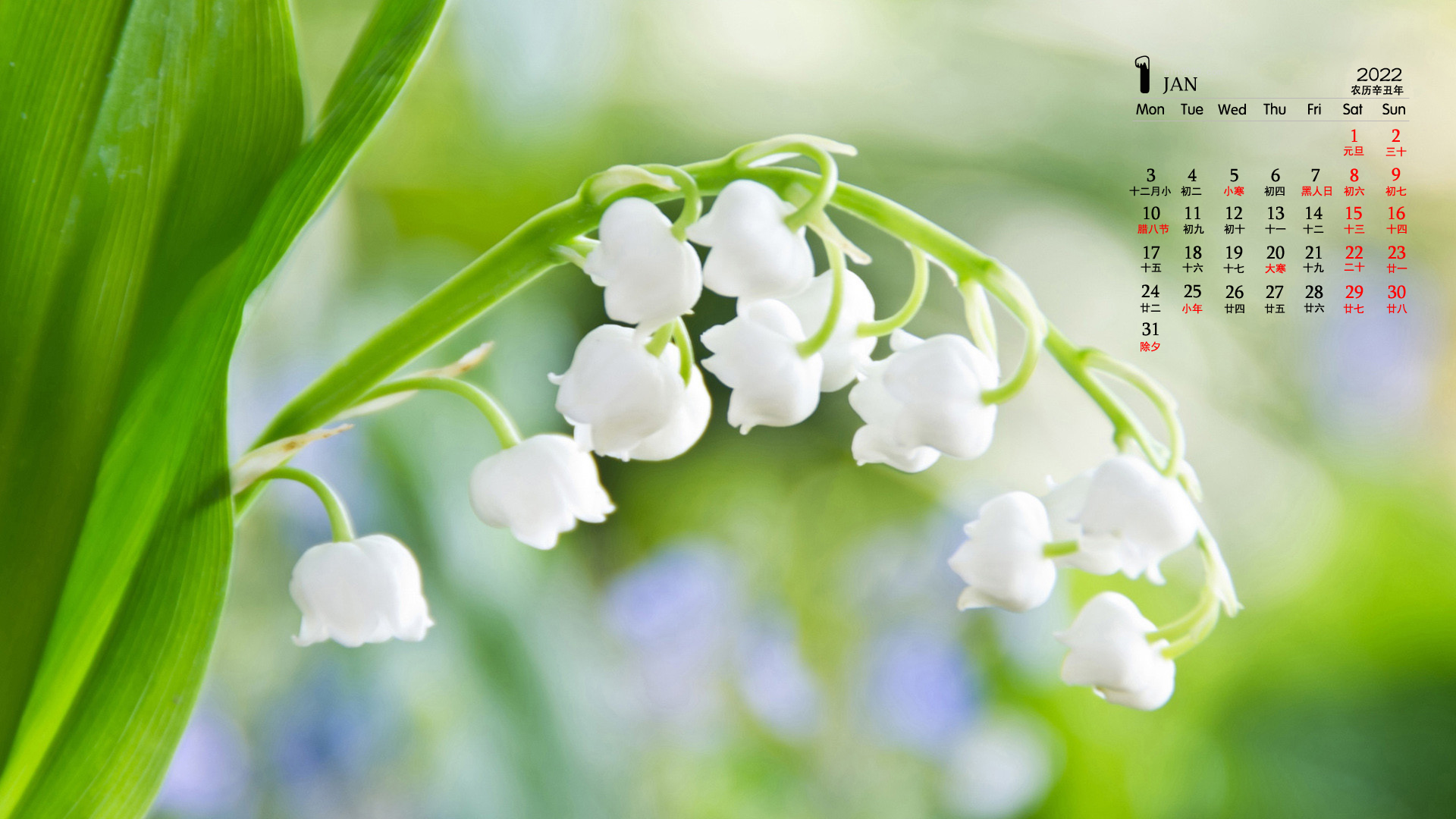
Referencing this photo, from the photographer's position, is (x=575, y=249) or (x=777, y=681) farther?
(x=777, y=681)

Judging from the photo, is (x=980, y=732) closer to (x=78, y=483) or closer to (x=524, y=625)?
(x=524, y=625)

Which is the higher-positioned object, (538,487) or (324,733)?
(538,487)

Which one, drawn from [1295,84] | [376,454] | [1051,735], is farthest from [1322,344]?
[376,454]

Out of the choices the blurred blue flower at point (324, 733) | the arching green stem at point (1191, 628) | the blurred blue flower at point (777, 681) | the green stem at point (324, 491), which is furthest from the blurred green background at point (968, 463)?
the arching green stem at point (1191, 628)

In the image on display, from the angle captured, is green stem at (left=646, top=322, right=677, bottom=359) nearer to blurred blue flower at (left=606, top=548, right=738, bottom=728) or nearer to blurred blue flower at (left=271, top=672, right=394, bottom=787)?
blurred blue flower at (left=271, top=672, right=394, bottom=787)

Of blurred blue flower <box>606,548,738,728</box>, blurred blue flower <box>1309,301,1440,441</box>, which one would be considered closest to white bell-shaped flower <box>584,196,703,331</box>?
blurred blue flower <box>606,548,738,728</box>
